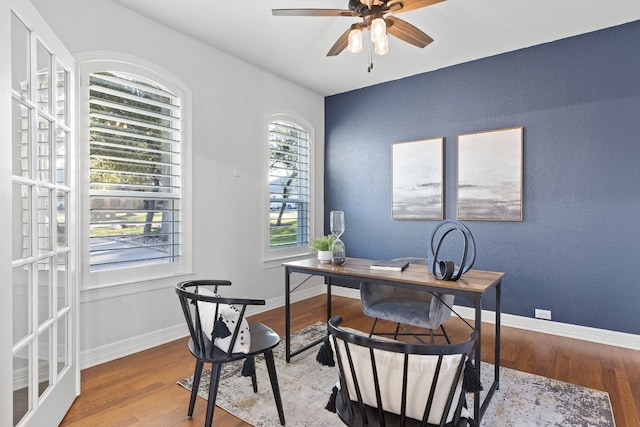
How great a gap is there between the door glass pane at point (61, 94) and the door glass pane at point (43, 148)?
174 millimetres

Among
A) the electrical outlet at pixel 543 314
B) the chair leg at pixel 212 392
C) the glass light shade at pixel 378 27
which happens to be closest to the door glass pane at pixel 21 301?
the chair leg at pixel 212 392

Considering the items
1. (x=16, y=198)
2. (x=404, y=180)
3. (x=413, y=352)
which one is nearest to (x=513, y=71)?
(x=404, y=180)

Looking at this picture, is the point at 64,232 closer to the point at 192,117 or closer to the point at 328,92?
the point at 192,117

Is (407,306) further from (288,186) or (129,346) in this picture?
(288,186)

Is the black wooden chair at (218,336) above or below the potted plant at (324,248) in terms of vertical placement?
below

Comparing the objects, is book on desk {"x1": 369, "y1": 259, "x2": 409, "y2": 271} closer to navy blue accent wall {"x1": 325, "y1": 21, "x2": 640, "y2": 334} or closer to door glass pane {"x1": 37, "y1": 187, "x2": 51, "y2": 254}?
navy blue accent wall {"x1": 325, "y1": 21, "x2": 640, "y2": 334}

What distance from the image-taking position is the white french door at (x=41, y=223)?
1.54 metres

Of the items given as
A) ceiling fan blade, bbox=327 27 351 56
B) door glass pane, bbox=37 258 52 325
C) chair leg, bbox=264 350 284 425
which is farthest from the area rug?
ceiling fan blade, bbox=327 27 351 56

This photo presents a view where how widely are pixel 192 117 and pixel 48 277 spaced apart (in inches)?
77.3

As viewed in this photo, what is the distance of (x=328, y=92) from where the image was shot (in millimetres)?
4949

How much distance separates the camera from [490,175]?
3779 mm

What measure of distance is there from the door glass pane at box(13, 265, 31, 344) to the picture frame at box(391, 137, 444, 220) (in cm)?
360

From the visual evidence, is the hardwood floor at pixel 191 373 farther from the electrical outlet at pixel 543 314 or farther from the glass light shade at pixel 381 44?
the glass light shade at pixel 381 44

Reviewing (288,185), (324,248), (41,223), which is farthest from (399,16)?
(41,223)
